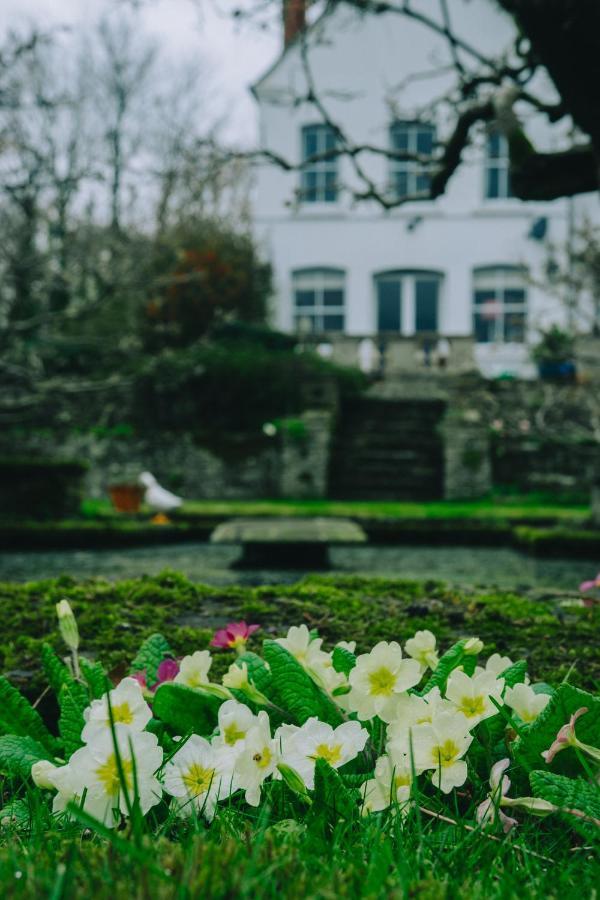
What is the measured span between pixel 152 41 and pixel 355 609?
30691 mm

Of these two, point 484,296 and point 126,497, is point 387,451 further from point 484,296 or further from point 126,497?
point 484,296

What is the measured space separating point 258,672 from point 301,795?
37 centimetres

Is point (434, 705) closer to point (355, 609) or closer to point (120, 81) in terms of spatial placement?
point (355, 609)

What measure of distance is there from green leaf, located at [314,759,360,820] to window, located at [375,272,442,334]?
2373cm

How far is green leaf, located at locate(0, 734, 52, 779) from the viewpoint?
4.66 ft

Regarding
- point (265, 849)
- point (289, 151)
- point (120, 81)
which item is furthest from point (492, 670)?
point (120, 81)

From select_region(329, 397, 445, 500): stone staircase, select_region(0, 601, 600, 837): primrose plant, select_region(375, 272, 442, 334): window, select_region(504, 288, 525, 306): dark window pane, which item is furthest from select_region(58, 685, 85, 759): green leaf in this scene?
select_region(504, 288, 525, 306): dark window pane

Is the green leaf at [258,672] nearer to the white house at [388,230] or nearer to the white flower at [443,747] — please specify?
the white flower at [443,747]

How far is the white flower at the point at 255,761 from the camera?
1.27 meters


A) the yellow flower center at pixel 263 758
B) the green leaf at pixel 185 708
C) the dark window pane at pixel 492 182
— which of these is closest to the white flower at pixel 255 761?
the yellow flower center at pixel 263 758

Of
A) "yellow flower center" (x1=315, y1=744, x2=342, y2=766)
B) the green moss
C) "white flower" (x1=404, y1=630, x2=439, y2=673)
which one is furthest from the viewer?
the green moss

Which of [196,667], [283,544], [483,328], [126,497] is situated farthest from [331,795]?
[483,328]

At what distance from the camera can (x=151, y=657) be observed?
1770mm

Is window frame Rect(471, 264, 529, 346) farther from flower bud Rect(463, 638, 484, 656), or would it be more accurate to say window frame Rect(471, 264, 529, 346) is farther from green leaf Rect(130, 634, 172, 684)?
flower bud Rect(463, 638, 484, 656)
